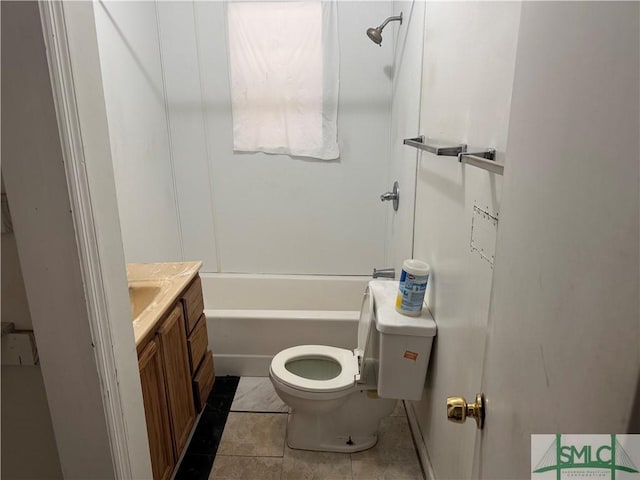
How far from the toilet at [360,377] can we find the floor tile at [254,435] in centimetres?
9

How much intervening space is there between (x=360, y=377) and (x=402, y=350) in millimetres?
301

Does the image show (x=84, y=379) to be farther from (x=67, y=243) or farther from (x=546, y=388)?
(x=546, y=388)

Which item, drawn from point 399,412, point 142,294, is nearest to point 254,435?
point 399,412

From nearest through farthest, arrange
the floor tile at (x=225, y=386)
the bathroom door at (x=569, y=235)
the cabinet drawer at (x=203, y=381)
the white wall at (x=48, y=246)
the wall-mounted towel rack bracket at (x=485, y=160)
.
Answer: the bathroom door at (x=569, y=235) → the white wall at (x=48, y=246) → the wall-mounted towel rack bracket at (x=485, y=160) → the cabinet drawer at (x=203, y=381) → the floor tile at (x=225, y=386)

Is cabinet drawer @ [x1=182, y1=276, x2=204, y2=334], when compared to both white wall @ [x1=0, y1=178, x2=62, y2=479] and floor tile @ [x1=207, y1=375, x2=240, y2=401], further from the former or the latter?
white wall @ [x1=0, y1=178, x2=62, y2=479]

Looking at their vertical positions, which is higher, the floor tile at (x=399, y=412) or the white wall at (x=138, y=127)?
the white wall at (x=138, y=127)

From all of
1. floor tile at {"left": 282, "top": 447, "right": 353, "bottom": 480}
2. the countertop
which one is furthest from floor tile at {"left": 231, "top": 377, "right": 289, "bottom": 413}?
the countertop

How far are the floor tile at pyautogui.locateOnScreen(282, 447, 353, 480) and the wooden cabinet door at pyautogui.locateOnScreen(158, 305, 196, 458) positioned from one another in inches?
18.8

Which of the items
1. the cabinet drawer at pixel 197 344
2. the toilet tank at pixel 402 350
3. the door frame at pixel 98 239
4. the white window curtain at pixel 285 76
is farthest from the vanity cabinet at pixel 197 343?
the white window curtain at pixel 285 76

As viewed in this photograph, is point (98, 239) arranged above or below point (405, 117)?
below

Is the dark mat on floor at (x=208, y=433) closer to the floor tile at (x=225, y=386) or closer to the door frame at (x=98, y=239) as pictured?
the floor tile at (x=225, y=386)

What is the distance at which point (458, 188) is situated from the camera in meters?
1.30

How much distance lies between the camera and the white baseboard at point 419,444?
1.72 m

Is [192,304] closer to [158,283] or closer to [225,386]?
[158,283]
